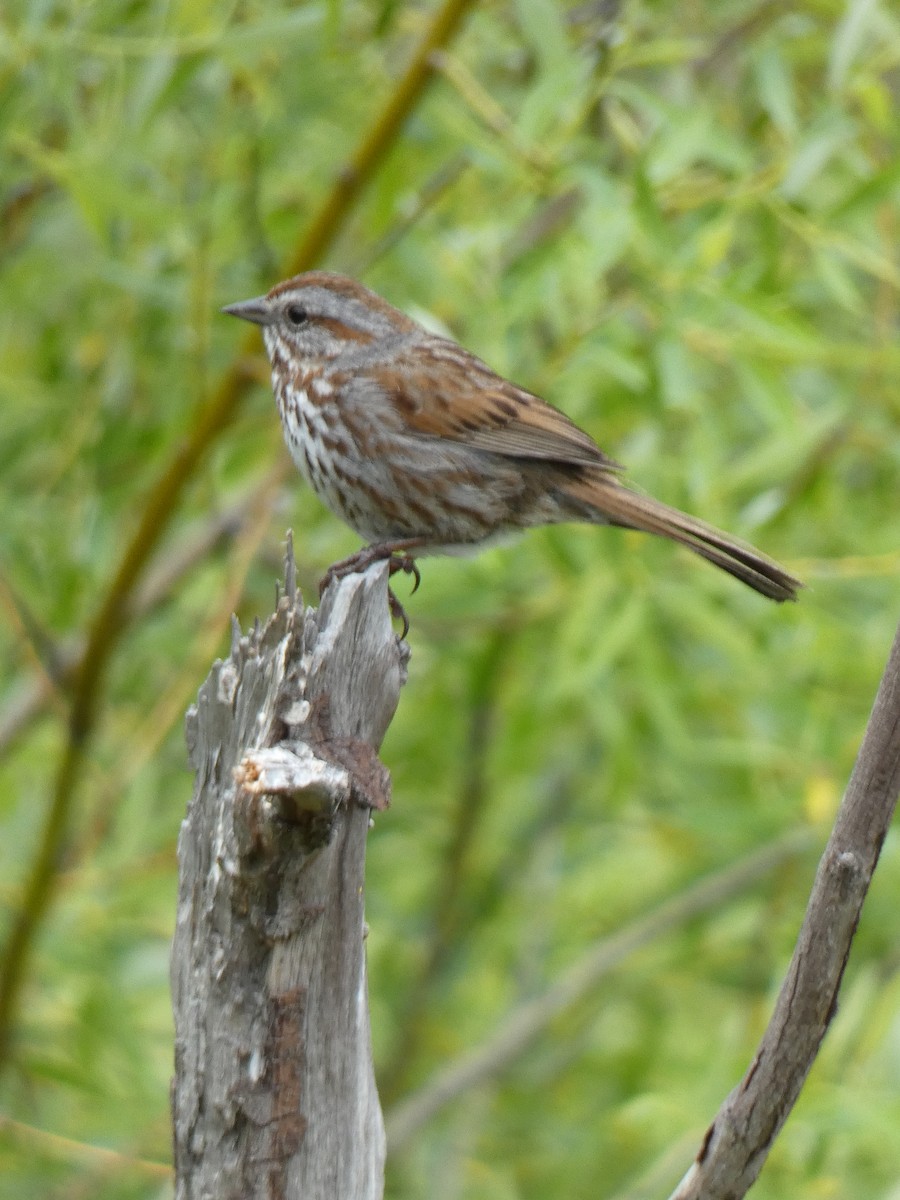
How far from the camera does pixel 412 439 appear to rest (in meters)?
4.43

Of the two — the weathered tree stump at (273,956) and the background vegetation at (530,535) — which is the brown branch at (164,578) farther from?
the weathered tree stump at (273,956)

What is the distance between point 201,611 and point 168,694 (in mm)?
432

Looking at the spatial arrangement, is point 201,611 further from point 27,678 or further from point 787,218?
point 787,218

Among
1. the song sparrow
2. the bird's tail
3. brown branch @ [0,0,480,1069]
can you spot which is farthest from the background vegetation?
the bird's tail

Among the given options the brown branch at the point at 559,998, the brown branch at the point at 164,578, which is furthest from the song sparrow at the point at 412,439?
the brown branch at the point at 559,998

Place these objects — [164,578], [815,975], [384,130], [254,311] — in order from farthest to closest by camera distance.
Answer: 1. [164,578]
2. [254,311]
3. [384,130]
4. [815,975]

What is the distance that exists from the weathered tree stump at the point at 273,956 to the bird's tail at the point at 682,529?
4.37 feet

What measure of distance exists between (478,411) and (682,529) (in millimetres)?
772

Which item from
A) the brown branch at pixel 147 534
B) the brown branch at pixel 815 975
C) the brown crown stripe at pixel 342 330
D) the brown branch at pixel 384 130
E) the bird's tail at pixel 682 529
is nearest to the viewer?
the brown branch at pixel 815 975

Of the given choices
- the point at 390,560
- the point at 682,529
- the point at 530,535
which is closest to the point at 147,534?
the point at 390,560

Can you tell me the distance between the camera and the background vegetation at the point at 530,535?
169 inches

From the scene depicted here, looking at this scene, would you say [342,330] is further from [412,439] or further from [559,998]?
[559,998]

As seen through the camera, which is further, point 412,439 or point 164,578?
point 164,578

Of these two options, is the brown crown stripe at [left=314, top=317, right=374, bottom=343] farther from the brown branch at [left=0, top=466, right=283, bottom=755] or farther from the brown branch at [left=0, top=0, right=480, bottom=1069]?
the brown branch at [left=0, top=466, right=283, bottom=755]
